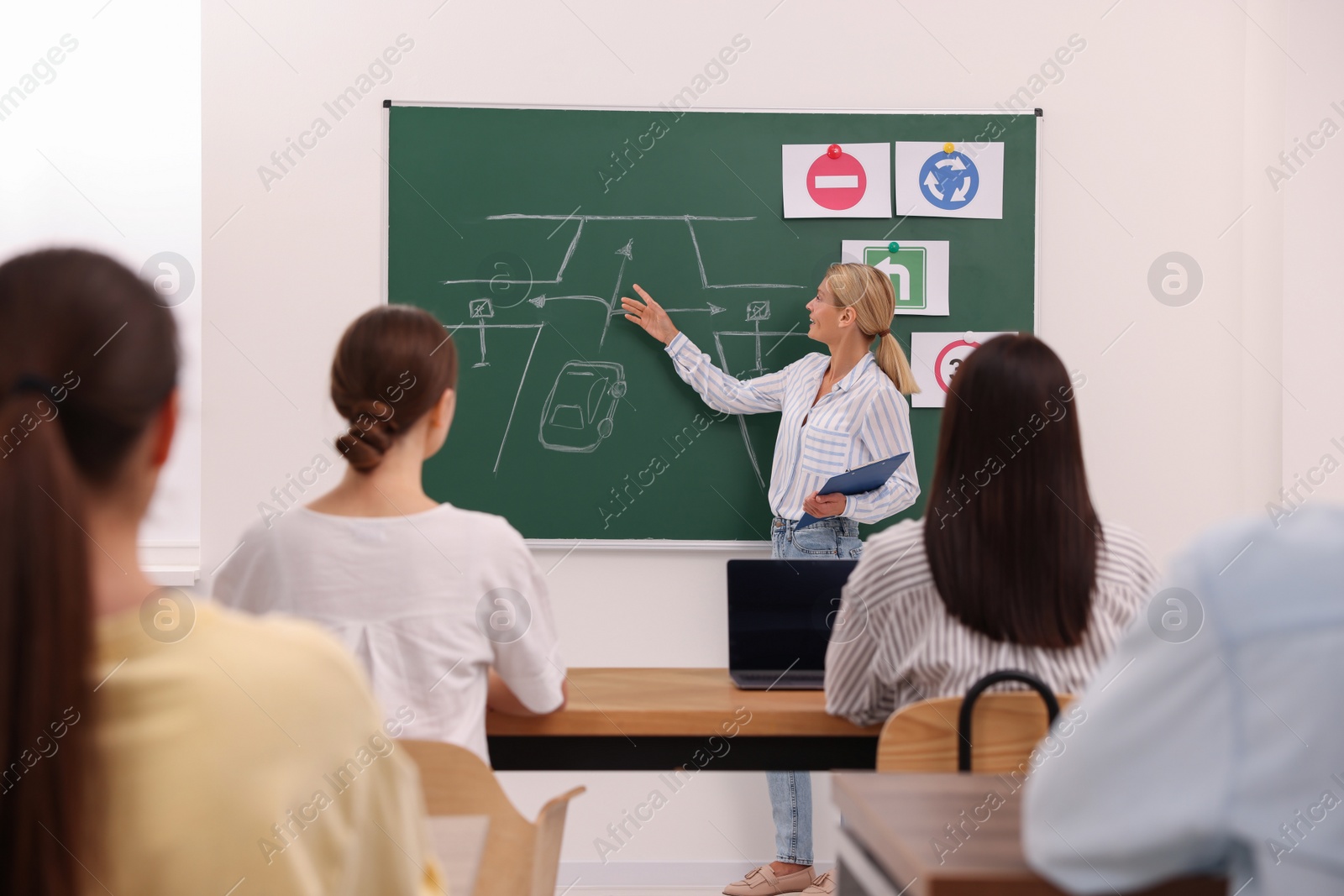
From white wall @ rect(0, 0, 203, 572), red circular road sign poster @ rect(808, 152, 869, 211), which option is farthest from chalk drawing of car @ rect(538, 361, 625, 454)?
white wall @ rect(0, 0, 203, 572)

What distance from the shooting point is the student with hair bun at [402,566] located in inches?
55.5

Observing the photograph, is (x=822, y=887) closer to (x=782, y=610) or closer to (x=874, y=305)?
(x=782, y=610)

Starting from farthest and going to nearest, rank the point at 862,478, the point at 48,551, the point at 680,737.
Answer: the point at 862,478, the point at 680,737, the point at 48,551

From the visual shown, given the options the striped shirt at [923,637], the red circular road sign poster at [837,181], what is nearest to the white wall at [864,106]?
the red circular road sign poster at [837,181]

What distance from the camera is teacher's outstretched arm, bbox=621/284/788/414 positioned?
10.4ft

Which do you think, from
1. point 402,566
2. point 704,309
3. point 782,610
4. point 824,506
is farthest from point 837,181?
point 402,566

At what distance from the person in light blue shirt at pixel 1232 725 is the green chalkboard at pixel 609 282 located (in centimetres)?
253

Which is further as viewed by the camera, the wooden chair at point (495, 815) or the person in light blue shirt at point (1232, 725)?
the wooden chair at point (495, 815)

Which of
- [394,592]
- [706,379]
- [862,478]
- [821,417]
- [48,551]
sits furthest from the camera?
[706,379]

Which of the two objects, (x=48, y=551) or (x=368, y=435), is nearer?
(x=48, y=551)

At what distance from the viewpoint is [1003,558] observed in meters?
1.46

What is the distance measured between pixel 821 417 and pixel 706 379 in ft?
1.26

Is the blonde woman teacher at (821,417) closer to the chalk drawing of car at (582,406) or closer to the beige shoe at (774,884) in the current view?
the beige shoe at (774,884)

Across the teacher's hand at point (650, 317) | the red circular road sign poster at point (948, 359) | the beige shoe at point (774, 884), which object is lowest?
the beige shoe at point (774, 884)
